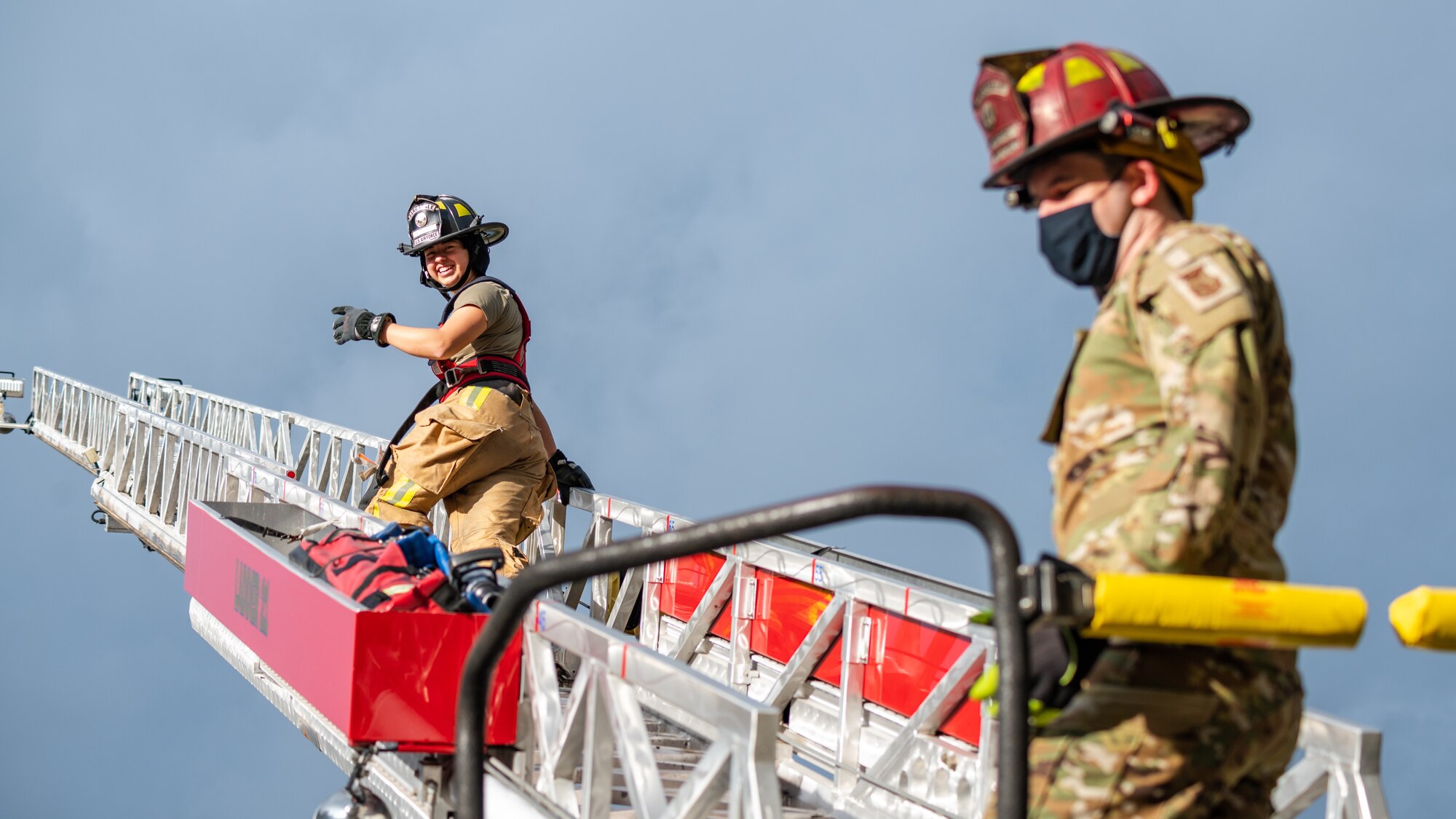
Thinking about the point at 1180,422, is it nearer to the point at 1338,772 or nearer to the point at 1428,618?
the point at 1428,618

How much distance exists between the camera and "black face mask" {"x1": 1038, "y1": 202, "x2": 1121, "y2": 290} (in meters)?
2.41

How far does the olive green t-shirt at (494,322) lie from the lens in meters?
6.38

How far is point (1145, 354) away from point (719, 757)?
1.34 meters

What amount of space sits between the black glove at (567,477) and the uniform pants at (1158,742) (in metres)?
6.00

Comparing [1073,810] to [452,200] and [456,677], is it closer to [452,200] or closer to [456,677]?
[456,677]

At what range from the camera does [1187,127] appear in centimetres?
250

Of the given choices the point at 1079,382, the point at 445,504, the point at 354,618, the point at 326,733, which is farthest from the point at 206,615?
the point at 1079,382

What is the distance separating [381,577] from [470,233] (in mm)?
2624

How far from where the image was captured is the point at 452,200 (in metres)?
6.63

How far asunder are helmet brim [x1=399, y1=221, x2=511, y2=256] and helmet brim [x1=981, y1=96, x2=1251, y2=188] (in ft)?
14.2

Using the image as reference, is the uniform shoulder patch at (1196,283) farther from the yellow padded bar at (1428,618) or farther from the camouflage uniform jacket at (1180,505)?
the yellow padded bar at (1428,618)

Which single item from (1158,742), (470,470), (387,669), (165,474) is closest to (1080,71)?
(1158,742)

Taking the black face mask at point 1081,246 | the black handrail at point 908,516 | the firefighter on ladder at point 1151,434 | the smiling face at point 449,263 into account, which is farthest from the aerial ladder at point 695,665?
the smiling face at point 449,263

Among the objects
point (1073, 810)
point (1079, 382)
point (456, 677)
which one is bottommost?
point (456, 677)
